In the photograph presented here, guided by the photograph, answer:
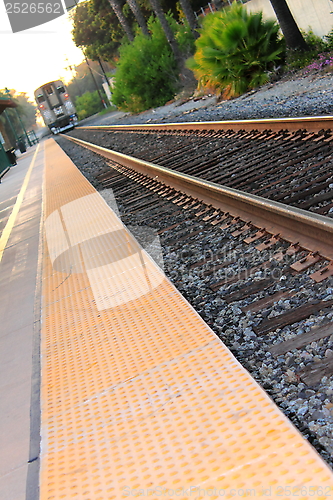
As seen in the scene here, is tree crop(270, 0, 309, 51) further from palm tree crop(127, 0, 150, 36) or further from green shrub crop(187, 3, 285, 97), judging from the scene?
palm tree crop(127, 0, 150, 36)

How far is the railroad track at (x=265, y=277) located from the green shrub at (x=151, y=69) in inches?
894

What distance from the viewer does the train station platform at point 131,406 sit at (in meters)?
2.19

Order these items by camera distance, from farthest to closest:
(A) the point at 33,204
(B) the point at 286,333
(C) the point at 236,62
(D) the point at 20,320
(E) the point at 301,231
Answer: (C) the point at 236,62
(A) the point at 33,204
(D) the point at 20,320
(E) the point at 301,231
(B) the point at 286,333

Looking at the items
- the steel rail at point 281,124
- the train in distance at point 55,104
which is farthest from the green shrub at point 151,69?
the steel rail at point 281,124

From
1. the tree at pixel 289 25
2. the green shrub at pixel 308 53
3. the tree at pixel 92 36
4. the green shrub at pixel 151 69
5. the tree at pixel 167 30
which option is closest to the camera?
the green shrub at pixel 308 53

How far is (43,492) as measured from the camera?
8.09ft

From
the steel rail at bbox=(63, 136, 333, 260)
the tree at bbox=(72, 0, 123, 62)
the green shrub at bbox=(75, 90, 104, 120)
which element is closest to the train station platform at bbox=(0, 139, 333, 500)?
the steel rail at bbox=(63, 136, 333, 260)

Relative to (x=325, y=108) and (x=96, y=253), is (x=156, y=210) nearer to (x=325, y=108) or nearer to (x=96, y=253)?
(x=96, y=253)

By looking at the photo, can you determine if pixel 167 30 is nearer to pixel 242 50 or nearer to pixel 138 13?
pixel 138 13

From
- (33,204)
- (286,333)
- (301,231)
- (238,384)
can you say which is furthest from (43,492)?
(33,204)

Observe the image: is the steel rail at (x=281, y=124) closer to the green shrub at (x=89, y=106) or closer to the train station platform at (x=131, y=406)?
the train station platform at (x=131, y=406)

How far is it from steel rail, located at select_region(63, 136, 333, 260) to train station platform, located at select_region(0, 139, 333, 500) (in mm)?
994

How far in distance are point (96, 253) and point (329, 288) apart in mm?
3046

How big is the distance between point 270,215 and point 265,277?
932mm
